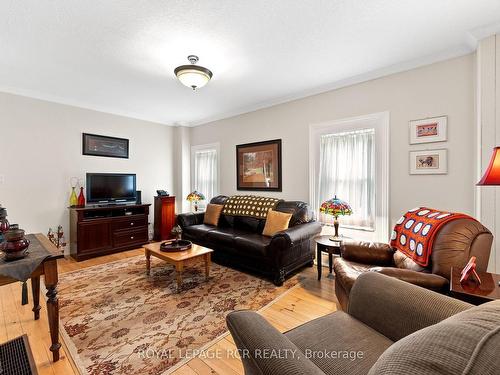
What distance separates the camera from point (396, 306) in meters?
1.20

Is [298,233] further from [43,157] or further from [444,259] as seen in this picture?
[43,157]

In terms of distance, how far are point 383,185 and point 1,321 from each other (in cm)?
424

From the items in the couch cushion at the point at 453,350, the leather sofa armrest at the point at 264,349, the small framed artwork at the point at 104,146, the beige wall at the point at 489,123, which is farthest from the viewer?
the small framed artwork at the point at 104,146

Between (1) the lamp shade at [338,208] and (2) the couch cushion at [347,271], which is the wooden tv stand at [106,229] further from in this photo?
(2) the couch cushion at [347,271]

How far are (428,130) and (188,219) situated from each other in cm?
365

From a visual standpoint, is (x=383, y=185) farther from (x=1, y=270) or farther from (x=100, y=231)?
(x=100, y=231)

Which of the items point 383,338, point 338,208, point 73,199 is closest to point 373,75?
point 338,208

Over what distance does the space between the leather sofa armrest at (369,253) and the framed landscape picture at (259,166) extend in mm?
1933

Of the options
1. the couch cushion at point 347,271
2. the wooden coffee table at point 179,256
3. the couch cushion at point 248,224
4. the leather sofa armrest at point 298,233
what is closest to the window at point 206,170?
the couch cushion at point 248,224

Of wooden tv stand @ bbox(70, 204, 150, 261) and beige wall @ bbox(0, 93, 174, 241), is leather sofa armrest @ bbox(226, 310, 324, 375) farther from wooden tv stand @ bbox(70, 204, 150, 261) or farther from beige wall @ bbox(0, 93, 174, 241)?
beige wall @ bbox(0, 93, 174, 241)

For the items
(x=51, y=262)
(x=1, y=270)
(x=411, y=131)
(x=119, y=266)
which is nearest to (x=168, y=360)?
(x=51, y=262)

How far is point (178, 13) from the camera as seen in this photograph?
1955 mm

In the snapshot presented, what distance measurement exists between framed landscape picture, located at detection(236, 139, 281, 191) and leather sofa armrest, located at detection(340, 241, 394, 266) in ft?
6.34

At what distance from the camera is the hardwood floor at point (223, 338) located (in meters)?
1.60
